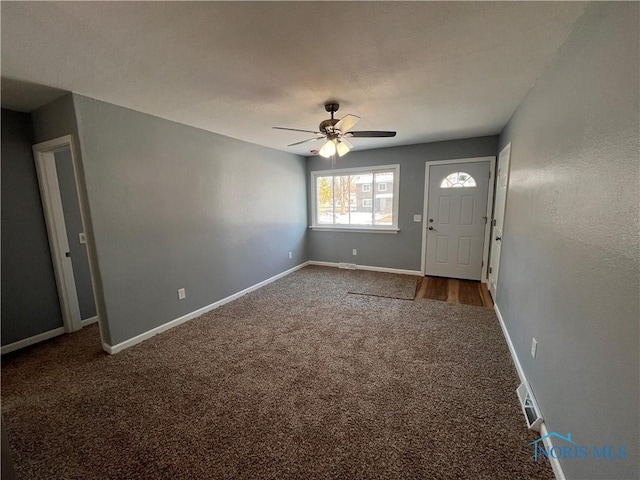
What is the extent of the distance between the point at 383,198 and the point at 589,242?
3.83 meters

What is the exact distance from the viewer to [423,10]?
1.28 meters

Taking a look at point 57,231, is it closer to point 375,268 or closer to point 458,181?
point 375,268

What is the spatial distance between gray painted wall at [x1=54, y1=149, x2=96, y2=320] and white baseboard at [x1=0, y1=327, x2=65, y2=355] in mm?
248

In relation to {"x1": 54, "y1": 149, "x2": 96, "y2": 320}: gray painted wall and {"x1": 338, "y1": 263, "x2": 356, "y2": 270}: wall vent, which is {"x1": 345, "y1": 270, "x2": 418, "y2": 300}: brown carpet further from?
{"x1": 54, "y1": 149, "x2": 96, "y2": 320}: gray painted wall

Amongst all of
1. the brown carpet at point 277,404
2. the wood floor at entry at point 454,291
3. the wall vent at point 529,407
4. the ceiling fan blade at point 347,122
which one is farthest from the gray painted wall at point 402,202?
the wall vent at point 529,407

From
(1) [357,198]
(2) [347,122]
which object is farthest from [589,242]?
(1) [357,198]

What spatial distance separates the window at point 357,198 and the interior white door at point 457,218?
2.21ft

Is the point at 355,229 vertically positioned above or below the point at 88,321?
above

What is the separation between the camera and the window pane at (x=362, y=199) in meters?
5.01

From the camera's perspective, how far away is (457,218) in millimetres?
4340

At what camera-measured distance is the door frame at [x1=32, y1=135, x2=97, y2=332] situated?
263 centimetres

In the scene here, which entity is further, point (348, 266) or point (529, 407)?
point (348, 266)

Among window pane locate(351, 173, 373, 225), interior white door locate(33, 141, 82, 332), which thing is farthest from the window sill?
interior white door locate(33, 141, 82, 332)

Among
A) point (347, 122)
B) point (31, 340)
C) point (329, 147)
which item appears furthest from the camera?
point (31, 340)
